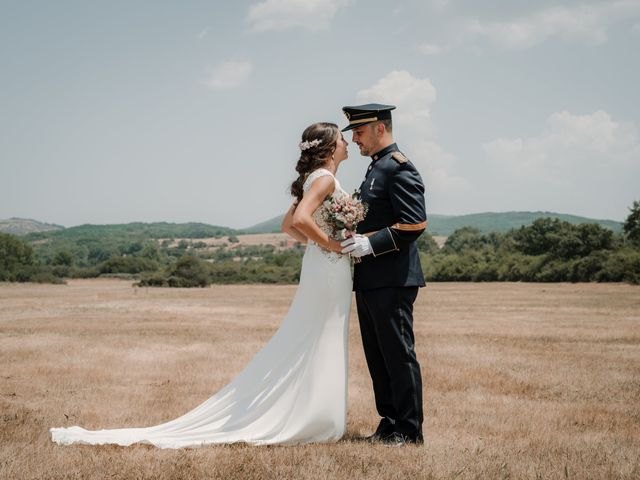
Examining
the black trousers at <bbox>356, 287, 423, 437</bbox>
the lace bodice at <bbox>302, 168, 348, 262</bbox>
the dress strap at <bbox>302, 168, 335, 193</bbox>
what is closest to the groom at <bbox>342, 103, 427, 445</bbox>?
the black trousers at <bbox>356, 287, 423, 437</bbox>

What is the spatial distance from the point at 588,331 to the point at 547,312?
8263 mm

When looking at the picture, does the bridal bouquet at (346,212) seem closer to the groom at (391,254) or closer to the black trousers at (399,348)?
the groom at (391,254)

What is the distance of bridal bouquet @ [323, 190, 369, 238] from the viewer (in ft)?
18.9

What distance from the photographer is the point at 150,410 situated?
799 cm

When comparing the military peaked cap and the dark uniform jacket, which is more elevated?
the military peaked cap

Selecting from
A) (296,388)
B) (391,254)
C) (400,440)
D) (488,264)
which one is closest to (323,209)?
(391,254)

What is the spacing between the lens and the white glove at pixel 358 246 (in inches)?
226

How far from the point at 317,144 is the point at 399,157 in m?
0.76

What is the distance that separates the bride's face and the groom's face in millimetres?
113

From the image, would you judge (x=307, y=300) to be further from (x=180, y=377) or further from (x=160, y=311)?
(x=160, y=311)

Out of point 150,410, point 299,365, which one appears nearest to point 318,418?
point 299,365

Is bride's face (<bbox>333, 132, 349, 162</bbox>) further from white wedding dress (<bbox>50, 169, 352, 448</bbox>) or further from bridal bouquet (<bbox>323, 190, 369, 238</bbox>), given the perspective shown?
bridal bouquet (<bbox>323, 190, 369, 238</bbox>)

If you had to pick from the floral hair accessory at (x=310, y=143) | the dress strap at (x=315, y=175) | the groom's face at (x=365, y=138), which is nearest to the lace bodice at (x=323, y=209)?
the dress strap at (x=315, y=175)

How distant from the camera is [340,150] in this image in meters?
6.16
